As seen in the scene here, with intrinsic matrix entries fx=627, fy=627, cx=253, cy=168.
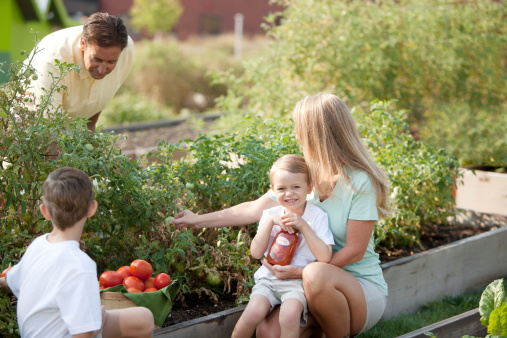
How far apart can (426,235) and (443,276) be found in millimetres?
736

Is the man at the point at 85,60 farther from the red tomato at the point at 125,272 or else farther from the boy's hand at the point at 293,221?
the boy's hand at the point at 293,221

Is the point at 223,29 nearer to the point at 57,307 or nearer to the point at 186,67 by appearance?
the point at 186,67

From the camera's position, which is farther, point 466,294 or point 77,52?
point 466,294

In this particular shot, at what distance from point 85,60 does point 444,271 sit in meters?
2.85

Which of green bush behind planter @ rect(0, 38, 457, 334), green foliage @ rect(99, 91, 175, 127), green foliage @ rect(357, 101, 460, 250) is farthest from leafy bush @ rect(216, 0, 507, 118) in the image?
green foliage @ rect(99, 91, 175, 127)

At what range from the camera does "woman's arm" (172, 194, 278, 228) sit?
3.49 meters

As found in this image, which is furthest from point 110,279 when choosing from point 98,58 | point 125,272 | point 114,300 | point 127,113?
point 127,113

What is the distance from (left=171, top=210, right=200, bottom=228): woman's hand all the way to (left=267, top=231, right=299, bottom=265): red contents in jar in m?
0.55

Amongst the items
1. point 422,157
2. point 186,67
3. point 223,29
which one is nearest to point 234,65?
point 186,67

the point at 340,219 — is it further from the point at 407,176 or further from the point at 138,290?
the point at 407,176

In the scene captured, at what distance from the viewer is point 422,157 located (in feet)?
16.4

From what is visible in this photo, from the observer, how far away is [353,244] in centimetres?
314

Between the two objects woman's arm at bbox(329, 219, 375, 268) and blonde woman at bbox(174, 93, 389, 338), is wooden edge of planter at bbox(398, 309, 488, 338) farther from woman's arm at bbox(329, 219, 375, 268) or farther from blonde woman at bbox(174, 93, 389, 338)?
woman's arm at bbox(329, 219, 375, 268)

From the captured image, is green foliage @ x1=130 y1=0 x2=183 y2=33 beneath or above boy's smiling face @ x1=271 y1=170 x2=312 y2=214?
above
